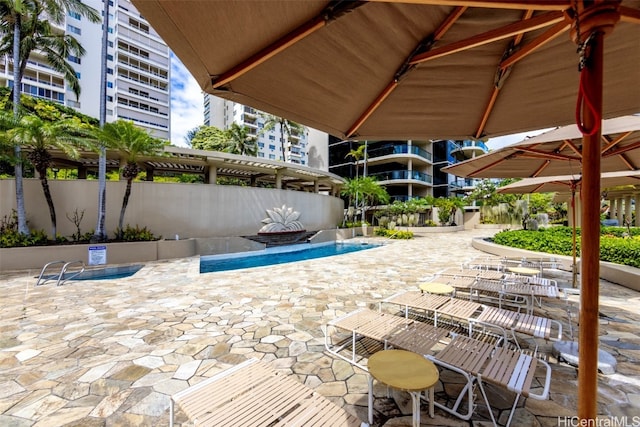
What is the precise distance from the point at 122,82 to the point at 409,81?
50452 millimetres

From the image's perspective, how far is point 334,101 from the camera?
282 cm

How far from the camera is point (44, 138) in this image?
930 cm

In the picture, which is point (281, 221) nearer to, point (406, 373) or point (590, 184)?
point (406, 373)

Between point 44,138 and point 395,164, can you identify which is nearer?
point 44,138

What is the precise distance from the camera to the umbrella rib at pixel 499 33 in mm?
1665

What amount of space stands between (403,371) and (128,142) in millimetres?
12267

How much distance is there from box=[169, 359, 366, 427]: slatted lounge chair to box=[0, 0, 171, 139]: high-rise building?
153 ft

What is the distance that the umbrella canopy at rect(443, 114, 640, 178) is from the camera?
329 cm

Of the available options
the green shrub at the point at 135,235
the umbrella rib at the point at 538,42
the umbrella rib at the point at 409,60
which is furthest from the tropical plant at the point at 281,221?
the umbrella rib at the point at 538,42

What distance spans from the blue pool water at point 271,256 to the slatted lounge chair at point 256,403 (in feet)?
27.2

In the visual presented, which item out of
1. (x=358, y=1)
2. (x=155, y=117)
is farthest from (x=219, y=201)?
(x=155, y=117)

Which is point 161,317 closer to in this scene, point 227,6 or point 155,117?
point 227,6

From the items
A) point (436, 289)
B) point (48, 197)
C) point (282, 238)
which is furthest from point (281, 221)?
point (436, 289)

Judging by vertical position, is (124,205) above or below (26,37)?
below
